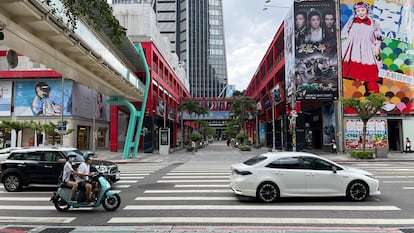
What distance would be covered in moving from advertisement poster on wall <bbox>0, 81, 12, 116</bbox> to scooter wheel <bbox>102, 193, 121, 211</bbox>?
134ft

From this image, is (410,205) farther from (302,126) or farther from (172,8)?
(172,8)

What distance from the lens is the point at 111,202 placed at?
27.4 ft

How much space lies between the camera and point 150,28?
39312 mm

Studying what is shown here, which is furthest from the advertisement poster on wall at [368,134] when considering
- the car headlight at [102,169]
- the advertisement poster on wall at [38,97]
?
the advertisement poster on wall at [38,97]

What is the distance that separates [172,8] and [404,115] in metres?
108

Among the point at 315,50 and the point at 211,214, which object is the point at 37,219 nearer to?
the point at 211,214

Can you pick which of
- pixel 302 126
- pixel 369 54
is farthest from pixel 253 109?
pixel 369 54

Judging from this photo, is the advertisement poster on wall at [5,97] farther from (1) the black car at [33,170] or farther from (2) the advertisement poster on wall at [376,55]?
(2) the advertisement poster on wall at [376,55]

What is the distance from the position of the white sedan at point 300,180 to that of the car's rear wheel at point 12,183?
8423 mm

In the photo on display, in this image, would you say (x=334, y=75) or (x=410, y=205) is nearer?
(x=410, y=205)

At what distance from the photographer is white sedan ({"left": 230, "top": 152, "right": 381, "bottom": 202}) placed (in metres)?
9.10

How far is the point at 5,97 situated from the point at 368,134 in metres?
45.3

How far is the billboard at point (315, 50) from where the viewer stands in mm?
31688

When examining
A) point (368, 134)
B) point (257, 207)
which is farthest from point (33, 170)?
point (368, 134)
